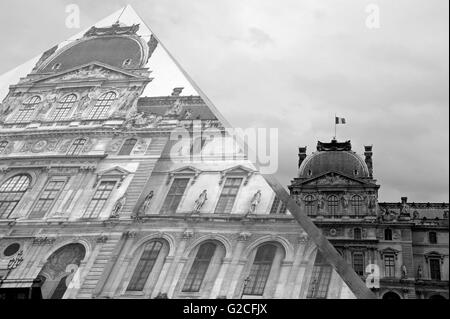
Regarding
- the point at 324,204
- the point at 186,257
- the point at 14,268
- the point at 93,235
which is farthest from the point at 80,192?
the point at 324,204

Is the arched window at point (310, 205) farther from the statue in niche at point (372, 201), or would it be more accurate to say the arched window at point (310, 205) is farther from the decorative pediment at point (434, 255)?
the decorative pediment at point (434, 255)

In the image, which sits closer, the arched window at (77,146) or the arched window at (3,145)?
the arched window at (77,146)

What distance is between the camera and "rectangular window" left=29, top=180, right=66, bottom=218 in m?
8.32

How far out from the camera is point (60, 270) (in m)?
7.39

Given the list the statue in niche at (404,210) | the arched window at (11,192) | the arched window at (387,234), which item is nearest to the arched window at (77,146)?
the arched window at (11,192)

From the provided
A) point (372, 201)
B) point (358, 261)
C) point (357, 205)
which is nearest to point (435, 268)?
point (358, 261)

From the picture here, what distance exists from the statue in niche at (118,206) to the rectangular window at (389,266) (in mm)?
→ 36383

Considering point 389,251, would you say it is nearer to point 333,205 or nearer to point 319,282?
point 333,205

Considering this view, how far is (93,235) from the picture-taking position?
7723 mm

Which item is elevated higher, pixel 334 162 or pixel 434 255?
pixel 334 162

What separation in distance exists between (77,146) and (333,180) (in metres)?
37.1

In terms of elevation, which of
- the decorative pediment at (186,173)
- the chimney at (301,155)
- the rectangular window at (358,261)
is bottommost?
the decorative pediment at (186,173)

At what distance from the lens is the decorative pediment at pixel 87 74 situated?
10789 millimetres
